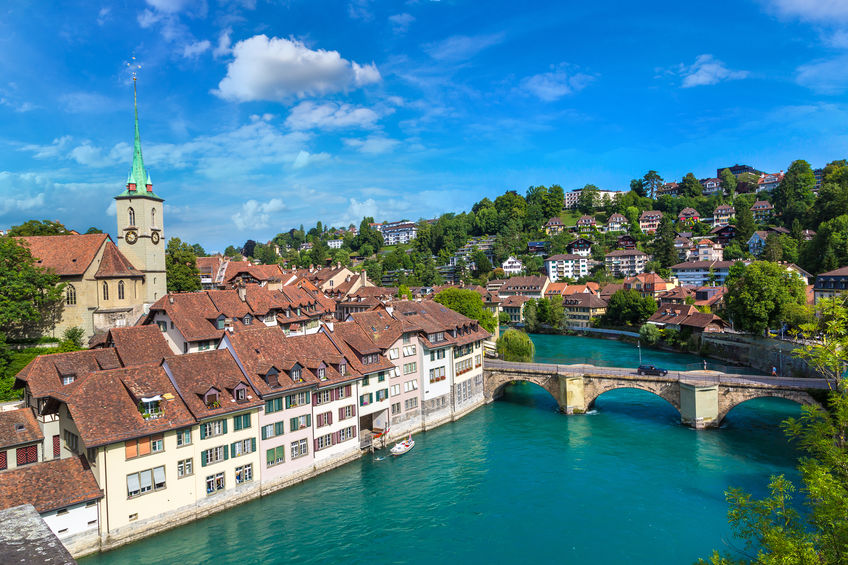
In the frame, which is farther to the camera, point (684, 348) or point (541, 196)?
point (541, 196)

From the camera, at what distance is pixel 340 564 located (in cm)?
2458

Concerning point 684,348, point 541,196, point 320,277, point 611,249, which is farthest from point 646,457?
point 541,196

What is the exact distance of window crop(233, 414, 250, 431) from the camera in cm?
2973

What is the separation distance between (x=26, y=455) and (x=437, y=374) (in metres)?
27.3

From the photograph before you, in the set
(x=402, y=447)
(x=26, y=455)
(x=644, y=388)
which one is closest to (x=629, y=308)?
(x=644, y=388)

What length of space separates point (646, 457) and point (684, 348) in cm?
4258

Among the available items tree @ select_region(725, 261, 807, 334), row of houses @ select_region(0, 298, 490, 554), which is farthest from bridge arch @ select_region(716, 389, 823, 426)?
tree @ select_region(725, 261, 807, 334)

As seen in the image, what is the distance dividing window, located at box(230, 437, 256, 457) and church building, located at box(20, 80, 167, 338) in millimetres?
24197

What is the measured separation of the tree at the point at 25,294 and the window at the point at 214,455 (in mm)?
21870

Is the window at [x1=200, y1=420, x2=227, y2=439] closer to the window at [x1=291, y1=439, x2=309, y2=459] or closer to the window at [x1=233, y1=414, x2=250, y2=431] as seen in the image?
the window at [x1=233, y1=414, x2=250, y2=431]

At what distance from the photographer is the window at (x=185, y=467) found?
27.4 meters

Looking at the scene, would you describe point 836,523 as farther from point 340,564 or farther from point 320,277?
point 320,277

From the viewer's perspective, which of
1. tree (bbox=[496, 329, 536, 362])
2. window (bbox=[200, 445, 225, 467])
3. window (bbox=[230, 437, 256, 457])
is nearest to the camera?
window (bbox=[200, 445, 225, 467])

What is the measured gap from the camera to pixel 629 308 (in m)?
91.9
